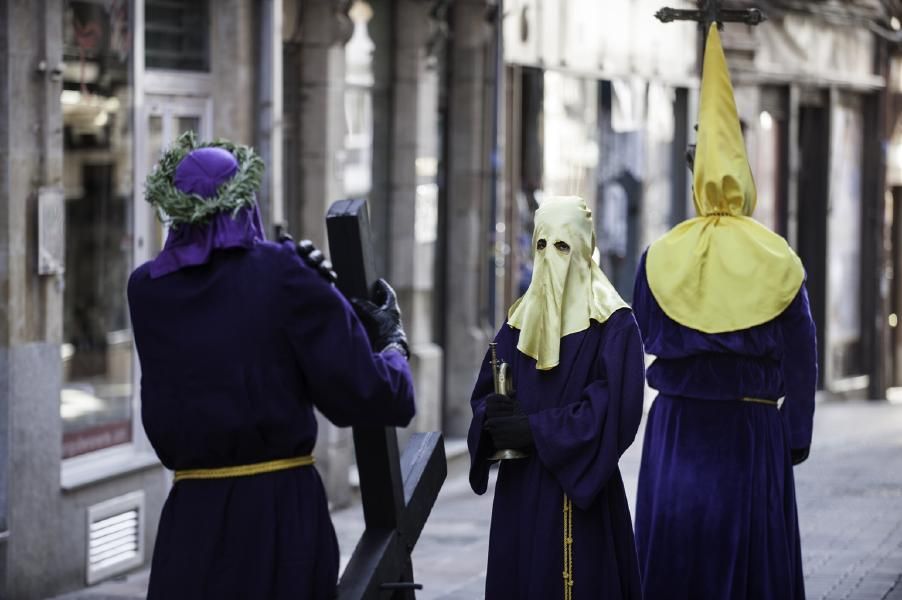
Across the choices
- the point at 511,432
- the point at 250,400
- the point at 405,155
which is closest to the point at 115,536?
the point at 511,432

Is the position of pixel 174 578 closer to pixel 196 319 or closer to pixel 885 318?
pixel 196 319

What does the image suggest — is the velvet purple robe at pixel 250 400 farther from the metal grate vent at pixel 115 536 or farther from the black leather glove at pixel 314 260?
the metal grate vent at pixel 115 536

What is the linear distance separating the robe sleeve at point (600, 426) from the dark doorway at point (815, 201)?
1746cm

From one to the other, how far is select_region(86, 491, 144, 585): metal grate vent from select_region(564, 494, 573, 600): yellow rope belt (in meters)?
4.44

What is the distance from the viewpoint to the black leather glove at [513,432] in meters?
6.46

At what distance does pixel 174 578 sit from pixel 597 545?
5.77 feet

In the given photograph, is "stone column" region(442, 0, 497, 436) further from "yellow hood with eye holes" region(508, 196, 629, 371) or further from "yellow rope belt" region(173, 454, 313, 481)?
"yellow rope belt" region(173, 454, 313, 481)

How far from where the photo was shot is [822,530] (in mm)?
12070

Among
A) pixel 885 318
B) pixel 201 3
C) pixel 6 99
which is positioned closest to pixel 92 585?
pixel 6 99

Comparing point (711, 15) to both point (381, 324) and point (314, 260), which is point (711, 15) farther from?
point (314, 260)

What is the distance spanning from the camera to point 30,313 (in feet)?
31.9

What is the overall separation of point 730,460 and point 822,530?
14.3ft

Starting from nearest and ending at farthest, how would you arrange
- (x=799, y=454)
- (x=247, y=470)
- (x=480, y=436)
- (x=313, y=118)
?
(x=247, y=470) < (x=480, y=436) < (x=799, y=454) < (x=313, y=118)

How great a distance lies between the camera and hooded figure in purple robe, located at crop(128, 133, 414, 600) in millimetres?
5078
